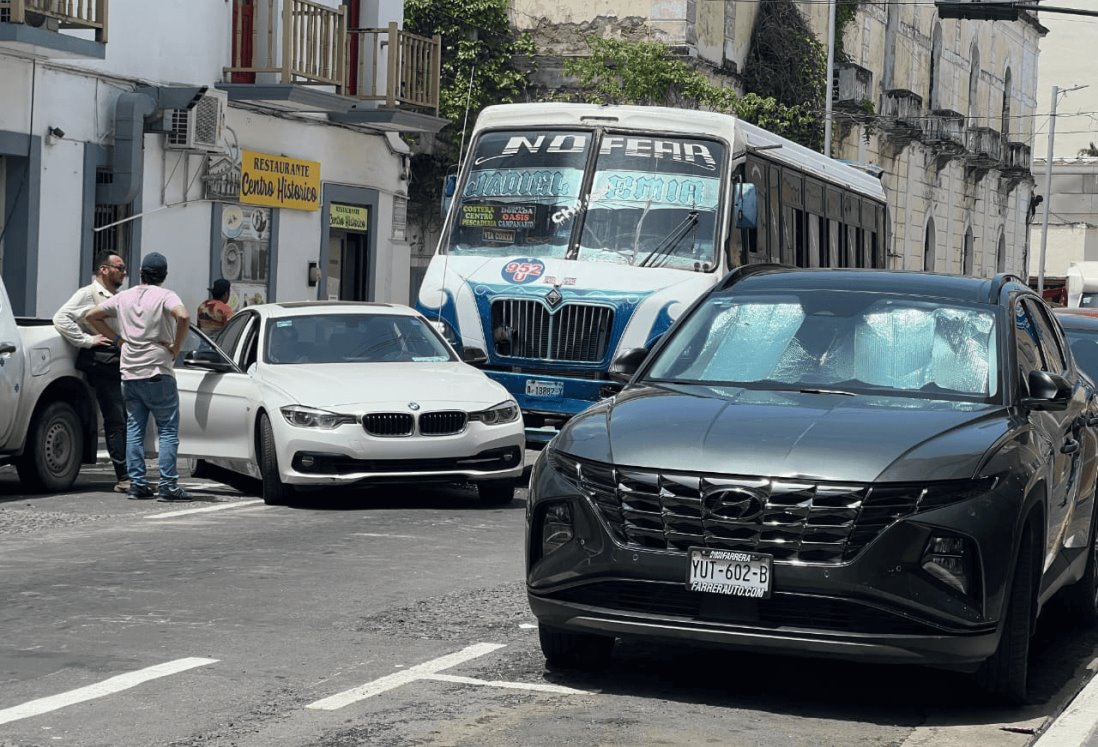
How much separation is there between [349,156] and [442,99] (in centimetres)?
610

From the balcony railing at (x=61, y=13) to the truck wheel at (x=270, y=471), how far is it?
25.4ft

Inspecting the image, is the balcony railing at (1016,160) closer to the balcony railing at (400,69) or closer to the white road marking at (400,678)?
the balcony railing at (400,69)

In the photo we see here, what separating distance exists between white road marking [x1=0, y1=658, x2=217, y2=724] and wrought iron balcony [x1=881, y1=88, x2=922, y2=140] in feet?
150

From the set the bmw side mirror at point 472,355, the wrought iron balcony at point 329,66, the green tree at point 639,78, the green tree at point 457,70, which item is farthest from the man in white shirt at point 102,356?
the green tree at point 639,78

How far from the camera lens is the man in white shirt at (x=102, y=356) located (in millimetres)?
14219

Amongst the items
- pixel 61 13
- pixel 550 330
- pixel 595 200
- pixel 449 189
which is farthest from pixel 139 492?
pixel 61 13

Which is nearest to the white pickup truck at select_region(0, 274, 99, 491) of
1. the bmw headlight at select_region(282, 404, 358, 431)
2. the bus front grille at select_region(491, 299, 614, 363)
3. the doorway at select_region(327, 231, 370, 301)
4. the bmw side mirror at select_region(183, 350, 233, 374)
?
the bmw side mirror at select_region(183, 350, 233, 374)

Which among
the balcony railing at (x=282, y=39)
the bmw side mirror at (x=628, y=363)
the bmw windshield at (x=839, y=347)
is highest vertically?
the balcony railing at (x=282, y=39)

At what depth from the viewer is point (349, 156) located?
2869 cm

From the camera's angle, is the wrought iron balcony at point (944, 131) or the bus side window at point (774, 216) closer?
the bus side window at point (774, 216)

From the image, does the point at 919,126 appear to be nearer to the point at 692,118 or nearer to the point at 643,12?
the point at 643,12

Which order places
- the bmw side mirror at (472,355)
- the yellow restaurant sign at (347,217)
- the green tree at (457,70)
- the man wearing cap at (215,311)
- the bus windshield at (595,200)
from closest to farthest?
the bmw side mirror at (472,355)
the bus windshield at (595,200)
the man wearing cap at (215,311)
the yellow restaurant sign at (347,217)
the green tree at (457,70)

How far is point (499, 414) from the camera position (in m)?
13.7

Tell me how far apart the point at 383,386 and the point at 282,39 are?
12.8m
